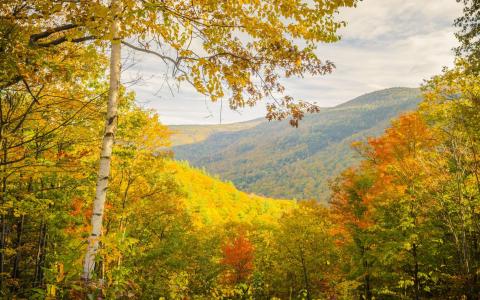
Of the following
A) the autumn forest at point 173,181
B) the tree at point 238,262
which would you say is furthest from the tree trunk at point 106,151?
the tree at point 238,262

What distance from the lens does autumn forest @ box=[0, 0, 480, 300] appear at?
487cm

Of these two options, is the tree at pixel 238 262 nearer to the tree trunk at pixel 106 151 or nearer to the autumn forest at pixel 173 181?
the autumn forest at pixel 173 181

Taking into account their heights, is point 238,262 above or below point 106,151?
below

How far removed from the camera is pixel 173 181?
64.2 feet

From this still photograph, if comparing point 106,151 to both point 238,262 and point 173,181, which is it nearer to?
point 173,181

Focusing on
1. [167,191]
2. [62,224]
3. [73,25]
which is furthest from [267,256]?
[73,25]

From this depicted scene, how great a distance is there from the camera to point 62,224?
44.8 feet

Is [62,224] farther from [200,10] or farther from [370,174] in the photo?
[370,174]

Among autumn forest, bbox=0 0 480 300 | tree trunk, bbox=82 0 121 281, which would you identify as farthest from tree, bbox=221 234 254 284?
tree trunk, bbox=82 0 121 281

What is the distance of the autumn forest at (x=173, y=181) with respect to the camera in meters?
4.87

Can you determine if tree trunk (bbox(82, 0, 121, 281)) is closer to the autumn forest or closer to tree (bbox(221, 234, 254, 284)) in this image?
the autumn forest

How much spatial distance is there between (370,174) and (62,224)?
17.1 metres

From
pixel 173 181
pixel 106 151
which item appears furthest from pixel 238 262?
pixel 106 151

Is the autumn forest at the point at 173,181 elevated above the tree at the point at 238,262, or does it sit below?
above
